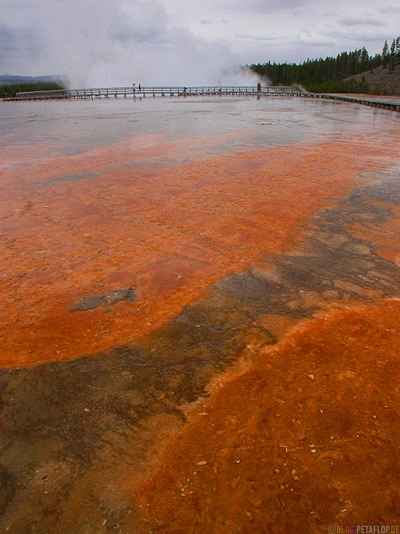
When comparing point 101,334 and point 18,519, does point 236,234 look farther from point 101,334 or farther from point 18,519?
point 18,519

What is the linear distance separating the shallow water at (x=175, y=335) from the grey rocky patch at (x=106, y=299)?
0.7 inches

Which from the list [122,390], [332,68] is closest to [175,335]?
[122,390]

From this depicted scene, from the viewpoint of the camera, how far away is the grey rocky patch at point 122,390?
199 cm

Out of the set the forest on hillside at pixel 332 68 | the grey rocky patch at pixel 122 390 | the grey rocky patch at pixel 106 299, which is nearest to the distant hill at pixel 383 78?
the forest on hillside at pixel 332 68

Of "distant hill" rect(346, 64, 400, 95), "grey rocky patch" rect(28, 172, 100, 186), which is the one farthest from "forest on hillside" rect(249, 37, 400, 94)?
"grey rocky patch" rect(28, 172, 100, 186)

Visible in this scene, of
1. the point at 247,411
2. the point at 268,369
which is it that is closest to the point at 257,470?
the point at 247,411

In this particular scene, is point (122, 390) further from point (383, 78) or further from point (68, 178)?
point (383, 78)

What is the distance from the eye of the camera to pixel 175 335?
128 inches

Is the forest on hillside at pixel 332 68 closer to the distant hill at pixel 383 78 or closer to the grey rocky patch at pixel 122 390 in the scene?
the distant hill at pixel 383 78

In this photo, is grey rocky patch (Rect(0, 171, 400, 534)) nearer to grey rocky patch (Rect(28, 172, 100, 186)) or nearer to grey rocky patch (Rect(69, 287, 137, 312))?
grey rocky patch (Rect(69, 287, 137, 312))

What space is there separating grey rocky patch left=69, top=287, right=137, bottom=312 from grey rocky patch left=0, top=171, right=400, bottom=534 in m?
0.01

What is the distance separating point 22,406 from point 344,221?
490 centimetres

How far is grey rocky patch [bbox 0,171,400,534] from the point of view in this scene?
1.99 metres

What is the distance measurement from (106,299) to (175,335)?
90 cm
